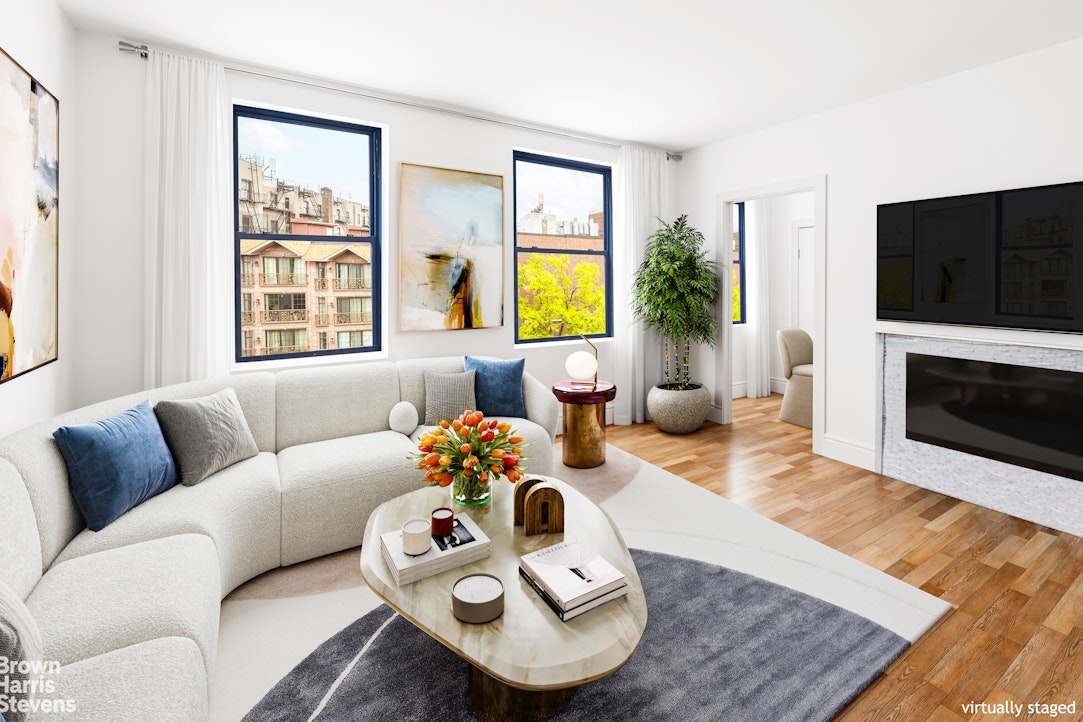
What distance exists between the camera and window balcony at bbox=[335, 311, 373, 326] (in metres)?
3.86

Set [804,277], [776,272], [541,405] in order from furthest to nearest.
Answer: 1. [776,272]
2. [804,277]
3. [541,405]

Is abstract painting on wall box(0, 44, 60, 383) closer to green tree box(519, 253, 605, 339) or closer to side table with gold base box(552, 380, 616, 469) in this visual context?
side table with gold base box(552, 380, 616, 469)

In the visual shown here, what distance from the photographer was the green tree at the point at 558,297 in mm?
4746

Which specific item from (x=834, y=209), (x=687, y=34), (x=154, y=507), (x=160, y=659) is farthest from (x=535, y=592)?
(x=834, y=209)

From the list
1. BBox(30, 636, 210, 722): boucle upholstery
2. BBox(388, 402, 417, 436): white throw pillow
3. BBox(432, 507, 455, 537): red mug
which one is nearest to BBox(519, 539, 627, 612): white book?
BBox(432, 507, 455, 537): red mug

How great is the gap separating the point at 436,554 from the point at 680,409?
3408 mm

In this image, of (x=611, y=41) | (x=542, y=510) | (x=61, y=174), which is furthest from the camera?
(x=611, y=41)

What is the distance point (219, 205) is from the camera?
3227mm

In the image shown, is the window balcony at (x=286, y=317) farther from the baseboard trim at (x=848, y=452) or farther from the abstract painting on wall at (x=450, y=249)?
the baseboard trim at (x=848, y=452)

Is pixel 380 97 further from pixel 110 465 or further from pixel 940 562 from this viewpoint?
pixel 940 562

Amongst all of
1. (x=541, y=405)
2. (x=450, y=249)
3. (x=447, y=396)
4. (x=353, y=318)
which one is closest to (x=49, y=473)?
(x=447, y=396)

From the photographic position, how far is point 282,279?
12.0 feet

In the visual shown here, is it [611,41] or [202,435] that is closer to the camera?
[202,435]

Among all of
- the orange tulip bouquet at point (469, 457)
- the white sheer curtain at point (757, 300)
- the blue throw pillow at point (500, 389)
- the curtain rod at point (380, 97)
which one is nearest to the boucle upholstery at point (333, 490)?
the orange tulip bouquet at point (469, 457)
